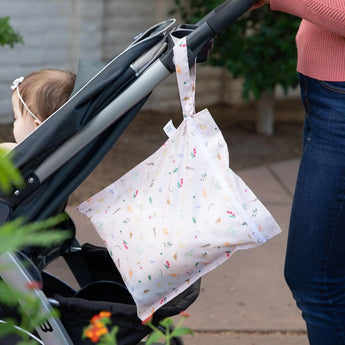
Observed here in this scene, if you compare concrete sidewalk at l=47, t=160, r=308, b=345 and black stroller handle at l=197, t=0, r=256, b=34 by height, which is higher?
black stroller handle at l=197, t=0, r=256, b=34

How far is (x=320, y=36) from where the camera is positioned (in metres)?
2.25

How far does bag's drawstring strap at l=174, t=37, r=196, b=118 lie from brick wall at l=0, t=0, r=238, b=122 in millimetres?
4654

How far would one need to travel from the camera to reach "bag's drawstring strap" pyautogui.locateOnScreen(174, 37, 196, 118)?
2150 mm

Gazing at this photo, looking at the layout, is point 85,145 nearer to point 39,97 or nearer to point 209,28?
point 39,97

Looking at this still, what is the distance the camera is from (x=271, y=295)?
3758 mm

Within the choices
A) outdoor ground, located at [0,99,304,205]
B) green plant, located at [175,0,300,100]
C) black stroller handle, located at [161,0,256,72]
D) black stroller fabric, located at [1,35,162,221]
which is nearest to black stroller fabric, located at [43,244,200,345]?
black stroller fabric, located at [1,35,162,221]

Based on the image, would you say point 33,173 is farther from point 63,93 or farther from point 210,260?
point 210,260

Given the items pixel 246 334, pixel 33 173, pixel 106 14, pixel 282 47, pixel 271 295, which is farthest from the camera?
pixel 106 14

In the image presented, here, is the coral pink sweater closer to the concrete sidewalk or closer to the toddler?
the toddler

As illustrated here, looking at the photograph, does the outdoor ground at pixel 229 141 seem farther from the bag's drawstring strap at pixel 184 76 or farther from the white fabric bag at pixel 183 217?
the bag's drawstring strap at pixel 184 76

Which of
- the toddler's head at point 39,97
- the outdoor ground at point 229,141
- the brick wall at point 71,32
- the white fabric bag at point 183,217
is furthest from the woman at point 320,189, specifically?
the brick wall at point 71,32

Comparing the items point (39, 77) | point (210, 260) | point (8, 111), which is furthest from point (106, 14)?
point (210, 260)

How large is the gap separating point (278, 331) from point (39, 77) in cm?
170

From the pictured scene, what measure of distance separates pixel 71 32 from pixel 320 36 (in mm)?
5029
